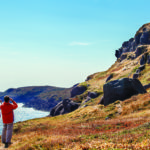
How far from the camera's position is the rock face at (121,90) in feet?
130

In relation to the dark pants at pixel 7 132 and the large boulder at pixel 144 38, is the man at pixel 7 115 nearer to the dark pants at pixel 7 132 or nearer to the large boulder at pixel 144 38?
the dark pants at pixel 7 132

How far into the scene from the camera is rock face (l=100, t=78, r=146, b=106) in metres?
39.5

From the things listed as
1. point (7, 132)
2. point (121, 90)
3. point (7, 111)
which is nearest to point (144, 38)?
point (121, 90)

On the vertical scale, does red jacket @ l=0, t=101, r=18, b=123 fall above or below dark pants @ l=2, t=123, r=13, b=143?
above

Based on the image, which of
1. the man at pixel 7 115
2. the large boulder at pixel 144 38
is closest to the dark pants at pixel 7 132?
the man at pixel 7 115

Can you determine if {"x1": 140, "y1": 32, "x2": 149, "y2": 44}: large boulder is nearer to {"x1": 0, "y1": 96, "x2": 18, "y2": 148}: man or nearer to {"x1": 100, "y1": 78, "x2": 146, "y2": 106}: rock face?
{"x1": 100, "y1": 78, "x2": 146, "y2": 106}: rock face

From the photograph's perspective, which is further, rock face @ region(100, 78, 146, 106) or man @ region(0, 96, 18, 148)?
rock face @ region(100, 78, 146, 106)

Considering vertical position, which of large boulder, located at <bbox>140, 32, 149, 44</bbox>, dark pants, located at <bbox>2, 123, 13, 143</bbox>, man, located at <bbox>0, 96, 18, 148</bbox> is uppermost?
large boulder, located at <bbox>140, 32, 149, 44</bbox>

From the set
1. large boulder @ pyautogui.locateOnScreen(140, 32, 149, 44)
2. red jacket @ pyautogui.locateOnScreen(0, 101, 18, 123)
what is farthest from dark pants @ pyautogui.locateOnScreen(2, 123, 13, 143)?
large boulder @ pyautogui.locateOnScreen(140, 32, 149, 44)

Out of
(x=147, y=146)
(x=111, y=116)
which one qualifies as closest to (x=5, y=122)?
(x=147, y=146)

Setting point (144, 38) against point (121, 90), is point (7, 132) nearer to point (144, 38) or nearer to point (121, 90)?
point (121, 90)

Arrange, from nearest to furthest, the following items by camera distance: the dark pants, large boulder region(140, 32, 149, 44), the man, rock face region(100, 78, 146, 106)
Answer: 1. the man
2. the dark pants
3. rock face region(100, 78, 146, 106)
4. large boulder region(140, 32, 149, 44)

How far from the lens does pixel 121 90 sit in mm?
39625

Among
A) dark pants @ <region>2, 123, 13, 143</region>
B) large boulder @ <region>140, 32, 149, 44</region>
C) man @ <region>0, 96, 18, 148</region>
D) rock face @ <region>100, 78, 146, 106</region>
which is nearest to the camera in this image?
man @ <region>0, 96, 18, 148</region>
